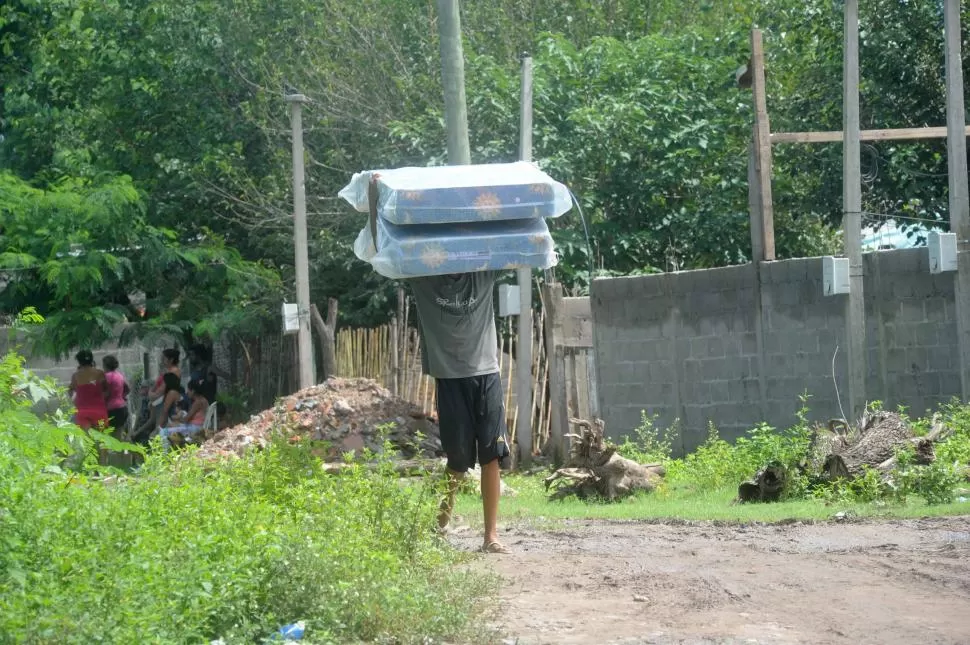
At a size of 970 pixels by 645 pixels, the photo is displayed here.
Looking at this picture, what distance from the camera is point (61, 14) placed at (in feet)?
86.2

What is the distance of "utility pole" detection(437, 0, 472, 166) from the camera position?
10.9 m

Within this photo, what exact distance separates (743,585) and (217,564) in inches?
94.2

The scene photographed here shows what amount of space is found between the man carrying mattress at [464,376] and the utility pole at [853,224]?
576 centimetres

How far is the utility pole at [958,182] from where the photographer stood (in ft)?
37.9

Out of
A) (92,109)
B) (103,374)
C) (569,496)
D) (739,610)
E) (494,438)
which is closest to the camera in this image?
(739,610)

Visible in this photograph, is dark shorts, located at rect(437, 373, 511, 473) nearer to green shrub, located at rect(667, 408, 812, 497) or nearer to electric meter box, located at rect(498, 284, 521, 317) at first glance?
green shrub, located at rect(667, 408, 812, 497)

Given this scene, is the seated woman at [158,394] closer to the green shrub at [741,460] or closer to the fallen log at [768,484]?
the green shrub at [741,460]

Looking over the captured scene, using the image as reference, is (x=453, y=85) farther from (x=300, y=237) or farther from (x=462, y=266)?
(x=300, y=237)

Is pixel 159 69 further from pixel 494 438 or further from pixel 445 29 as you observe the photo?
pixel 494 438

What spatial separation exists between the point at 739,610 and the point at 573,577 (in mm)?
1097

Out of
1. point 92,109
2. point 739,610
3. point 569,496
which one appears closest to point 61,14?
point 92,109

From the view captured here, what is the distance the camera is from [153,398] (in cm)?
1994

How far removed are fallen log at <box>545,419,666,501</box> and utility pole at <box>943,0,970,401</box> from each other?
3134 millimetres

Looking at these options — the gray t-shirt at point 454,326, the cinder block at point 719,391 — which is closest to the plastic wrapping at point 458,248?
the gray t-shirt at point 454,326
